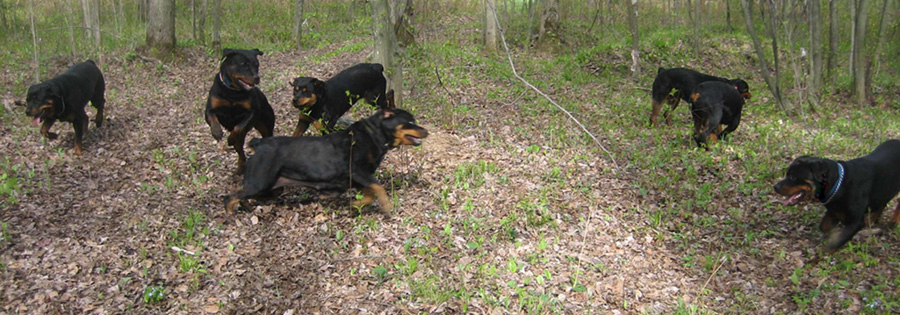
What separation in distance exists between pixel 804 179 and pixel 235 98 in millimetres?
6093

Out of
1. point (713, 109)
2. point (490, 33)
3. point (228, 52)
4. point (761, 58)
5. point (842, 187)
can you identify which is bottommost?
point (842, 187)

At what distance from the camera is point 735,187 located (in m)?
6.97

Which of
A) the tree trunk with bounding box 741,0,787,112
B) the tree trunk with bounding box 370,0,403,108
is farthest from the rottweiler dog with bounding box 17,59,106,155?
the tree trunk with bounding box 741,0,787,112

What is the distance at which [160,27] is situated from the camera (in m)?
11.6

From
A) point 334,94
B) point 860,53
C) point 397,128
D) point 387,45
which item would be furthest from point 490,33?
point 397,128

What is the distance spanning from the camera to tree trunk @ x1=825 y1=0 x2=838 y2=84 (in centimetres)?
1155

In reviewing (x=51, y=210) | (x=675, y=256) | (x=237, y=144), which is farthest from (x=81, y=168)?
(x=675, y=256)

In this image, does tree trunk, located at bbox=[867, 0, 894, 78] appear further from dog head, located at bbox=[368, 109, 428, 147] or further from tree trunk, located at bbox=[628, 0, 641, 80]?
dog head, located at bbox=[368, 109, 428, 147]

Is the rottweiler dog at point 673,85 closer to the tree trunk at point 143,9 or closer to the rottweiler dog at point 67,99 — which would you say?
the rottweiler dog at point 67,99

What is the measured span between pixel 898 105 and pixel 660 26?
7.40m

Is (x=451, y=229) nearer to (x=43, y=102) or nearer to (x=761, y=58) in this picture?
(x=43, y=102)

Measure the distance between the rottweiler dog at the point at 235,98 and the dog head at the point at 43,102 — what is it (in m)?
2.12

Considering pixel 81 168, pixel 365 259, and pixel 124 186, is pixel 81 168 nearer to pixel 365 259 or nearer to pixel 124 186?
pixel 124 186

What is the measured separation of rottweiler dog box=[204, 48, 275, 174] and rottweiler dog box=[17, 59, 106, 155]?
2.13 meters
